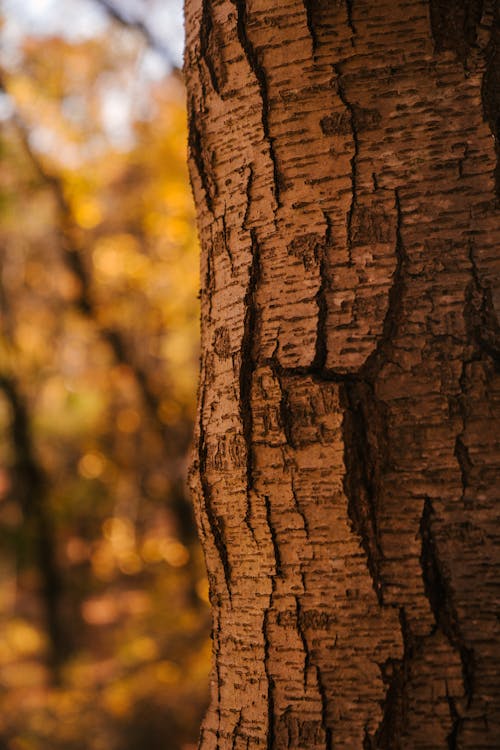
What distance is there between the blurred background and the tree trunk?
2659 millimetres

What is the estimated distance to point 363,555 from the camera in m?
1.32

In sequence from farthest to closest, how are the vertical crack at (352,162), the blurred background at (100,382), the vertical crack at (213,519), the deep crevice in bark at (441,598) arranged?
the blurred background at (100,382)
the vertical crack at (213,519)
the vertical crack at (352,162)
the deep crevice in bark at (441,598)

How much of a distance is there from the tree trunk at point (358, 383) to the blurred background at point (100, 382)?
2659 mm

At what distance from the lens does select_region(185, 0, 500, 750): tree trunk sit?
1.28 m

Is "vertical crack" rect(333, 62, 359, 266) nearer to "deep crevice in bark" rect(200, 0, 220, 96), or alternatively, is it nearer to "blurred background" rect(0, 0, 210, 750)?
"deep crevice in bark" rect(200, 0, 220, 96)

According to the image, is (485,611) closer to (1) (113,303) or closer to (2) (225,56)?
(2) (225,56)

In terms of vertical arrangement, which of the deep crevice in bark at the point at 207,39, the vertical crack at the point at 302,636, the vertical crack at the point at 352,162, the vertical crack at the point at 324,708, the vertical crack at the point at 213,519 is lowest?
the vertical crack at the point at 324,708

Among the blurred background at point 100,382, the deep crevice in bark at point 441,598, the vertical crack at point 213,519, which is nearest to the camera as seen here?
the deep crevice in bark at point 441,598

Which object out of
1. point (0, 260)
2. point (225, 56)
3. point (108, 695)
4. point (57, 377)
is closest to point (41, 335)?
point (57, 377)

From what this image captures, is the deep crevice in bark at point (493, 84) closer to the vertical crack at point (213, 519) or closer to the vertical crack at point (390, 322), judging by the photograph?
the vertical crack at point (390, 322)

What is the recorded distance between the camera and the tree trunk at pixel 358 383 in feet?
→ 4.19

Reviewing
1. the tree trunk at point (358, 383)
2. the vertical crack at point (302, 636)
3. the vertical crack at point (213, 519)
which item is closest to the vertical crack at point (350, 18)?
the tree trunk at point (358, 383)

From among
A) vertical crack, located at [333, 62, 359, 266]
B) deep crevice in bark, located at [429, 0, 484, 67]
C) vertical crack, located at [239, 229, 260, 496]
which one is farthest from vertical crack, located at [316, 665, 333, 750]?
deep crevice in bark, located at [429, 0, 484, 67]

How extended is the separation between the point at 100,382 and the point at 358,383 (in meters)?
16.8
